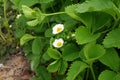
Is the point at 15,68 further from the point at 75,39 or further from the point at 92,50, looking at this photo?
the point at 92,50

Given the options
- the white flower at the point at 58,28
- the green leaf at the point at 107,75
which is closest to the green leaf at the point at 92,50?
the green leaf at the point at 107,75

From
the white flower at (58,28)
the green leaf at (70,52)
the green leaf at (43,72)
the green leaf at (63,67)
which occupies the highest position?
the white flower at (58,28)

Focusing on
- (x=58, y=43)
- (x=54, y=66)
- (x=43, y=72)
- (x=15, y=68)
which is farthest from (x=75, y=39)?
(x=15, y=68)

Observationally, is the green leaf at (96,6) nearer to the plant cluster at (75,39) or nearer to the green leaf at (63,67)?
the plant cluster at (75,39)

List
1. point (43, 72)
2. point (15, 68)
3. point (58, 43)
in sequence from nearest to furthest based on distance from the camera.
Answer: point (58, 43) → point (43, 72) → point (15, 68)

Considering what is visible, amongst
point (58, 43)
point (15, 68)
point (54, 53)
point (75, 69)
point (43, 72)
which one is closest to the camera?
point (75, 69)

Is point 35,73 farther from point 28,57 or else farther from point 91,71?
point 91,71

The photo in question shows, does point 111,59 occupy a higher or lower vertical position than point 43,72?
higher

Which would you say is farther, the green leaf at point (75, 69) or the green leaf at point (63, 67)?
the green leaf at point (63, 67)
